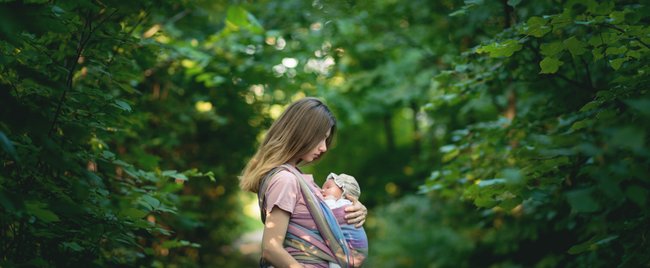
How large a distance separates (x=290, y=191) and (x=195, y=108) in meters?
4.89

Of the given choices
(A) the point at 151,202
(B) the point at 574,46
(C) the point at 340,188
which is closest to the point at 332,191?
(C) the point at 340,188

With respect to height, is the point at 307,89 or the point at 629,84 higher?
the point at 307,89

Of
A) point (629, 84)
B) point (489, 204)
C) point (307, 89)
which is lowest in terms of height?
point (489, 204)

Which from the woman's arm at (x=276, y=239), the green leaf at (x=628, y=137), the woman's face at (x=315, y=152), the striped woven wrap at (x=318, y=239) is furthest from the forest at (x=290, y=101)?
the woman's face at (x=315, y=152)

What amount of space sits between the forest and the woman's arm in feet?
1.72

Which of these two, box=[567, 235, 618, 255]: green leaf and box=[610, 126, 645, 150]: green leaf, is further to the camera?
box=[567, 235, 618, 255]: green leaf

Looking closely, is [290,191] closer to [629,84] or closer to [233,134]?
[629,84]

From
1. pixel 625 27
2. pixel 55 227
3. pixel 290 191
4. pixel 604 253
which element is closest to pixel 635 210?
pixel 604 253

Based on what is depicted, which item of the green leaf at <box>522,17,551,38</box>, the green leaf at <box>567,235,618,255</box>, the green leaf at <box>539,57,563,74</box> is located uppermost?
the green leaf at <box>522,17,551,38</box>

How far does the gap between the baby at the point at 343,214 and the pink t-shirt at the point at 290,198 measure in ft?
0.44

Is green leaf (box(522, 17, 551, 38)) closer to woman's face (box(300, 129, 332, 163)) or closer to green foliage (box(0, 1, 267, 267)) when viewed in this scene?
woman's face (box(300, 129, 332, 163))

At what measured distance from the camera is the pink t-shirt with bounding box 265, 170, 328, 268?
2.54 m

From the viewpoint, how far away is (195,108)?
720cm

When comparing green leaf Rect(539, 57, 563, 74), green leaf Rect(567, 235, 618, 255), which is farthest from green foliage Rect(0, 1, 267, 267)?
green leaf Rect(567, 235, 618, 255)
